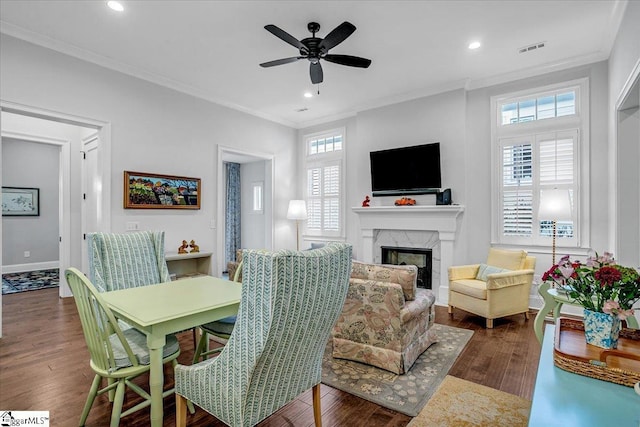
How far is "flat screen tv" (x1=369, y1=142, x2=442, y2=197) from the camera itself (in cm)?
491

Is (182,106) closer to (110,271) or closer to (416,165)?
(110,271)

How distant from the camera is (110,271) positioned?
8.33 feet

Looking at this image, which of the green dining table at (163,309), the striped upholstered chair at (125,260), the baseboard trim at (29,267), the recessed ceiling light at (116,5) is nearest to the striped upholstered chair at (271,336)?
the green dining table at (163,309)

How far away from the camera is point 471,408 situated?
2.19 metres

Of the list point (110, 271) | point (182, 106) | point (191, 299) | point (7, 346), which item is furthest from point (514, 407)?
point (182, 106)

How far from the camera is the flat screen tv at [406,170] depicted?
4.91 m

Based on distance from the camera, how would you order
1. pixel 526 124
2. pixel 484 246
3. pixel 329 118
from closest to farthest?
1. pixel 526 124
2. pixel 484 246
3. pixel 329 118

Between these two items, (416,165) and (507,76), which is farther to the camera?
(416,165)

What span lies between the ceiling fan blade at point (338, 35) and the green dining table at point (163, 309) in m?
2.19

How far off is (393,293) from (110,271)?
219 cm

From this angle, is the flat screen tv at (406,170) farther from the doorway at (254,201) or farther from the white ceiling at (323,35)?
the doorway at (254,201)

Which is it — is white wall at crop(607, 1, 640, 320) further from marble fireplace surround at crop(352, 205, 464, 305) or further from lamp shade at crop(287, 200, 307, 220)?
lamp shade at crop(287, 200, 307, 220)

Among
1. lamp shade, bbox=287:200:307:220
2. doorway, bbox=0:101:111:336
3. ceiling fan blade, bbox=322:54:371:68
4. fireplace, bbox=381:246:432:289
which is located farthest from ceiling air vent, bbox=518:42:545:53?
doorway, bbox=0:101:111:336

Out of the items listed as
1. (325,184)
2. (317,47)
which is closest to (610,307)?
(317,47)
